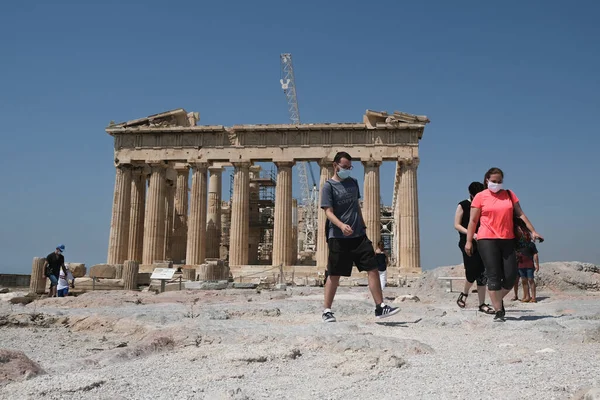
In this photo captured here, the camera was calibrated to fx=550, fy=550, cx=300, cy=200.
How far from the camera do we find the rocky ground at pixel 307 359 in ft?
12.7

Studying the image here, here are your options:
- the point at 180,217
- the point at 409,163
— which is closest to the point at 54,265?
the point at 409,163

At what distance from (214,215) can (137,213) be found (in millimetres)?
5364

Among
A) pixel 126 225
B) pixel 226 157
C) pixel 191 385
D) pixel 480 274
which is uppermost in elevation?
pixel 226 157

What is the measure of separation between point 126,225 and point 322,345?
31187 mm

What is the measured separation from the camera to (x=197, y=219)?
110ft

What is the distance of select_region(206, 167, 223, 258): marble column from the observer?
3666 cm

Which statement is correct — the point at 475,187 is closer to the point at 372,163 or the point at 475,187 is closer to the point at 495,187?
the point at 495,187

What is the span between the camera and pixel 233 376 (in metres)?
4.41

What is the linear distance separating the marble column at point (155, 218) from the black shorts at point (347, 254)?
27702 millimetres

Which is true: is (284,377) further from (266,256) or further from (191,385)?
(266,256)

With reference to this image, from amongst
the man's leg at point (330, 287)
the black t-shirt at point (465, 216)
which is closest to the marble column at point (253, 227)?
the black t-shirt at point (465, 216)

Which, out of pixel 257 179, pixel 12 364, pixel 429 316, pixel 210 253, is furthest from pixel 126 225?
pixel 12 364

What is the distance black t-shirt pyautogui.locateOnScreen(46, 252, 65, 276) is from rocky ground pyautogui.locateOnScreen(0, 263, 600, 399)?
7.14 meters

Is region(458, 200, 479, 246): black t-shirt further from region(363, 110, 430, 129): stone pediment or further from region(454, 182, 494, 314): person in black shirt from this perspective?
region(363, 110, 430, 129): stone pediment
